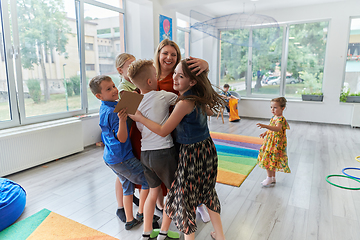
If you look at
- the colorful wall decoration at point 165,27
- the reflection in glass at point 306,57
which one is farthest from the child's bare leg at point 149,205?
the reflection in glass at point 306,57

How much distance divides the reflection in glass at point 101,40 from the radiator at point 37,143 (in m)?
0.92

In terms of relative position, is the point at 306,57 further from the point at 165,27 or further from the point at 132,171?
the point at 132,171

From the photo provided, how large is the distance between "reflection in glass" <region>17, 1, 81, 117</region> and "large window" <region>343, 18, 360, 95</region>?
20.1 ft

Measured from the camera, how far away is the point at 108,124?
1.76m

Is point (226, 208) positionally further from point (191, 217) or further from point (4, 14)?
point (4, 14)

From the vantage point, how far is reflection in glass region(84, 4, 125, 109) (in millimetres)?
4395

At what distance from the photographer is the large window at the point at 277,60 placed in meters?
6.46

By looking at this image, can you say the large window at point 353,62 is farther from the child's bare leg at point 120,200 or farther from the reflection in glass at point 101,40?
the child's bare leg at point 120,200

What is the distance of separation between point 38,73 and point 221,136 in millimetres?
3359

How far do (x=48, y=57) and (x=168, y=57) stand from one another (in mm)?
2805

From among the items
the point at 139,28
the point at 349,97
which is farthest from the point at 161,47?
the point at 349,97

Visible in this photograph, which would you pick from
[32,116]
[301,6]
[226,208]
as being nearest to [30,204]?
[32,116]

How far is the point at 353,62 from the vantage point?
600 cm

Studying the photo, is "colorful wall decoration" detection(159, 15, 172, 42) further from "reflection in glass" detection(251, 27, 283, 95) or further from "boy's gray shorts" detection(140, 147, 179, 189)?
"boy's gray shorts" detection(140, 147, 179, 189)
